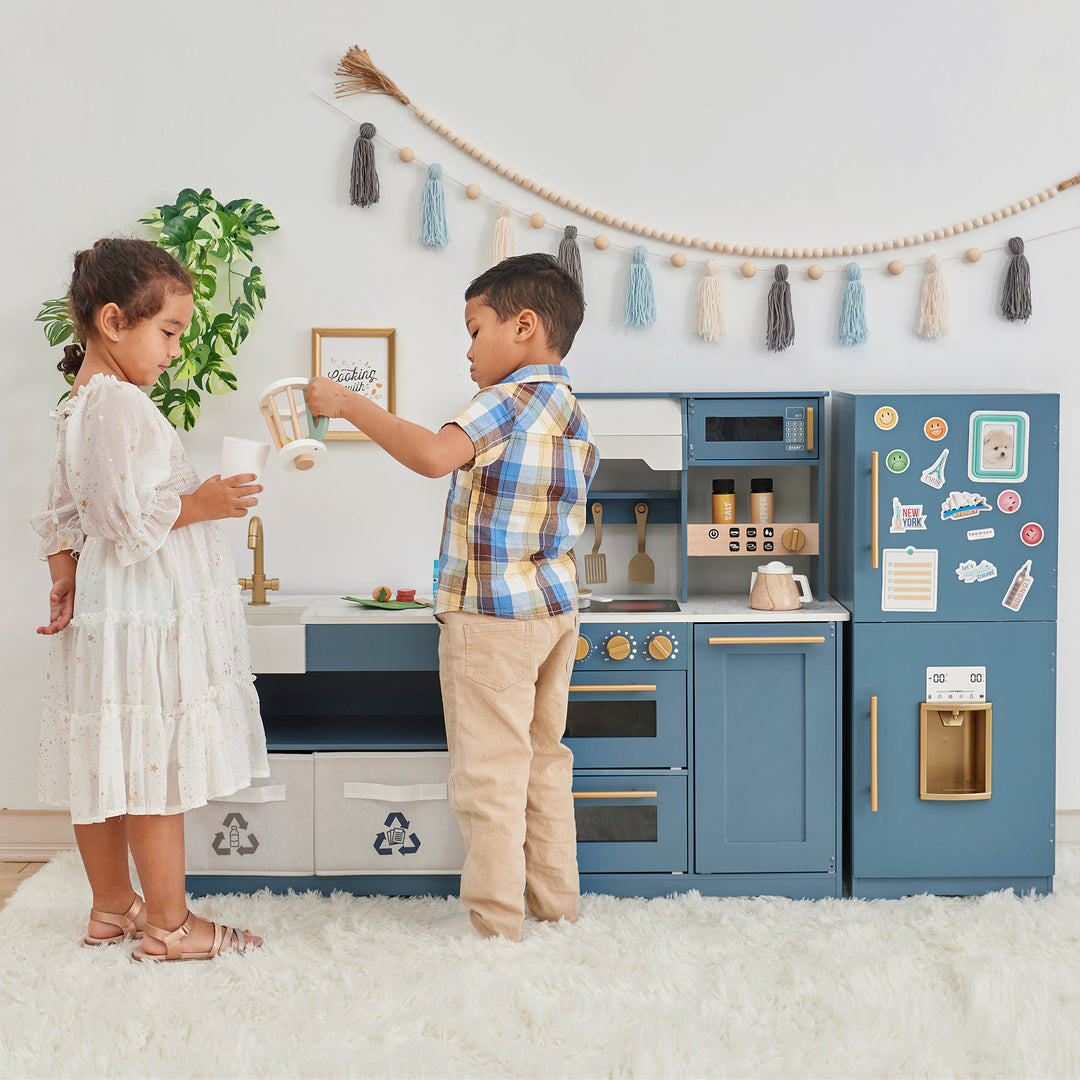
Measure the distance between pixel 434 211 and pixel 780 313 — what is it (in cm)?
96

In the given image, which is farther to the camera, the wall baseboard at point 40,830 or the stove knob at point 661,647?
the wall baseboard at point 40,830

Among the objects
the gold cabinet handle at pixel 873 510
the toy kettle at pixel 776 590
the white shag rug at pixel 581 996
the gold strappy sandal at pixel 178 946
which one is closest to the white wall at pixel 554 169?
the gold cabinet handle at pixel 873 510

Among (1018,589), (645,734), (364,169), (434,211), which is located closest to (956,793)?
(1018,589)

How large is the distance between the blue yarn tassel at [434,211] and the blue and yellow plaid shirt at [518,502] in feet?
2.81

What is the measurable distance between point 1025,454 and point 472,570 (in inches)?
52.2

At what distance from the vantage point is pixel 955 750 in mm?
2451

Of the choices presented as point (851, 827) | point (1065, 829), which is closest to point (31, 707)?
point (851, 827)

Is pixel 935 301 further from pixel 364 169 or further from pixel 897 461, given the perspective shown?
pixel 364 169

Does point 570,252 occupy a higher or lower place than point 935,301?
higher

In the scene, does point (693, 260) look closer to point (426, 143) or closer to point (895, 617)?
point (426, 143)

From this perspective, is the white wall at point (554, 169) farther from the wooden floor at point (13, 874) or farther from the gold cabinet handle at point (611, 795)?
the gold cabinet handle at point (611, 795)

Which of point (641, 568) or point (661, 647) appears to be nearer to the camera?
point (661, 647)

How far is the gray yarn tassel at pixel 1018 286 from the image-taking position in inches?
107

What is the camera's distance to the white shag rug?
167 centimetres
